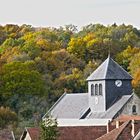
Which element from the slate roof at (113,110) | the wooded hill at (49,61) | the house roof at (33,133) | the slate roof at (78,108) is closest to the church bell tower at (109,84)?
the slate roof at (113,110)

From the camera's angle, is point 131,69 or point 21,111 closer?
point 21,111

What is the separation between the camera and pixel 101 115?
7612 centimetres

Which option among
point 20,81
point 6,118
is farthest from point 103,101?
point 20,81

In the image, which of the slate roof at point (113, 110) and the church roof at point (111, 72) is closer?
the slate roof at point (113, 110)

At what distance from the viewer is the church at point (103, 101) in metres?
74.3

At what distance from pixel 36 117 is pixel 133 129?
39654 millimetres

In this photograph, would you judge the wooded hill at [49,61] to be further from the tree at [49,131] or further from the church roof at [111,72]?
the tree at [49,131]

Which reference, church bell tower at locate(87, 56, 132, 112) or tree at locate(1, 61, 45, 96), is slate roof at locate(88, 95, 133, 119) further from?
tree at locate(1, 61, 45, 96)

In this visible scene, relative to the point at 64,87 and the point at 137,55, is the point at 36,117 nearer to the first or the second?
the point at 64,87

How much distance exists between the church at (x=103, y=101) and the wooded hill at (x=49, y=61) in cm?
677

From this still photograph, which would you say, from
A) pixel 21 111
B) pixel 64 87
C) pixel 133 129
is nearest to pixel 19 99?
pixel 21 111

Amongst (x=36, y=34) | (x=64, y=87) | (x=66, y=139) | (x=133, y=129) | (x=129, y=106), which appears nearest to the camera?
(x=133, y=129)

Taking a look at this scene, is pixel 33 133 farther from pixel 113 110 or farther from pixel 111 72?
pixel 111 72

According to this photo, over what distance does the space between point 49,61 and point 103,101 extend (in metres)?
40.5
